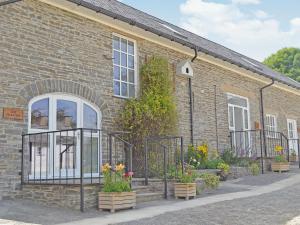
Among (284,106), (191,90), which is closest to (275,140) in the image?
(284,106)

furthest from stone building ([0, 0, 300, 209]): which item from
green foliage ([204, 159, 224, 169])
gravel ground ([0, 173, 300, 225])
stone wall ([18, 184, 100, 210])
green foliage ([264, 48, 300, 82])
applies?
green foliage ([264, 48, 300, 82])

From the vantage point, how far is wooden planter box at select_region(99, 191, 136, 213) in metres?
7.27

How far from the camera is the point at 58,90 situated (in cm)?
895

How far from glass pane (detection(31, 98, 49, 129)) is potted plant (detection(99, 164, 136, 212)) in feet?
6.71

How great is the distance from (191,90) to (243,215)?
22.5 feet

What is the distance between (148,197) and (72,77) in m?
3.28

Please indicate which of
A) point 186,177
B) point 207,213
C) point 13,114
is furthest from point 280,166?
point 13,114

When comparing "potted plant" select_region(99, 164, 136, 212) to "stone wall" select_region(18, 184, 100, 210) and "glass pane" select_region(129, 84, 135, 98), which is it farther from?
"glass pane" select_region(129, 84, 135, 98)

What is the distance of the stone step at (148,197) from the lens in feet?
27.4

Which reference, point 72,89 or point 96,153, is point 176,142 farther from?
point 72,89

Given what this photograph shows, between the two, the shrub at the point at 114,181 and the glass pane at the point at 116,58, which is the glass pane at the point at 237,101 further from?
the shrub at the point at 114,181

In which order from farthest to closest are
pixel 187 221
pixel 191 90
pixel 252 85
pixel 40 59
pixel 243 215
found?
pixel 252 85
pixel 191 90
pixel 40 59
pixel 243 215
pixel 187 221

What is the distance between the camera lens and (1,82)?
26.1 ft

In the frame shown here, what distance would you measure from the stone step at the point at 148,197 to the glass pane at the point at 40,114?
8.27 ft
